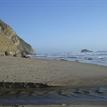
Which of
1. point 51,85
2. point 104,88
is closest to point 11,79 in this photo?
point 51,85

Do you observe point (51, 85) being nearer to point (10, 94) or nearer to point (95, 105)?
point (10, 94)

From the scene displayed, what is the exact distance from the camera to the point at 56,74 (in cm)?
2227

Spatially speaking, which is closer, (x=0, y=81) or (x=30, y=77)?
(x=0, y=81)

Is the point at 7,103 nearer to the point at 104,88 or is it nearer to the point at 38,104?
the point at 38,104

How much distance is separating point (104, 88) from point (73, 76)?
4.70 metres

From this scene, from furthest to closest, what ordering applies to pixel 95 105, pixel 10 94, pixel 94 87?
1. pixel 94 87
2. pixel 10 94
3. pixel 95 105

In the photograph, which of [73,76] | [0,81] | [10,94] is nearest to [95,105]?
[10,94]

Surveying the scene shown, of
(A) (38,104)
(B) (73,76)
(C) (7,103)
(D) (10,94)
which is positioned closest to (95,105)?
(A) (38,104)

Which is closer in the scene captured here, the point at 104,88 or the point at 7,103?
the point at 7,103

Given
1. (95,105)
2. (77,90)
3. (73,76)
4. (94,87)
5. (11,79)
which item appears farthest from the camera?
(73,76)

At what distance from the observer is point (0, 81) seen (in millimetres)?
18297

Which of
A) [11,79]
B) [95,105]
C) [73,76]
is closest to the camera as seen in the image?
[95,105]

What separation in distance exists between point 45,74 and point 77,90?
18.3ft

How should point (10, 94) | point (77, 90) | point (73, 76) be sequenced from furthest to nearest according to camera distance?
point (73, 76)
point (77, 90)
point (10, 94)
